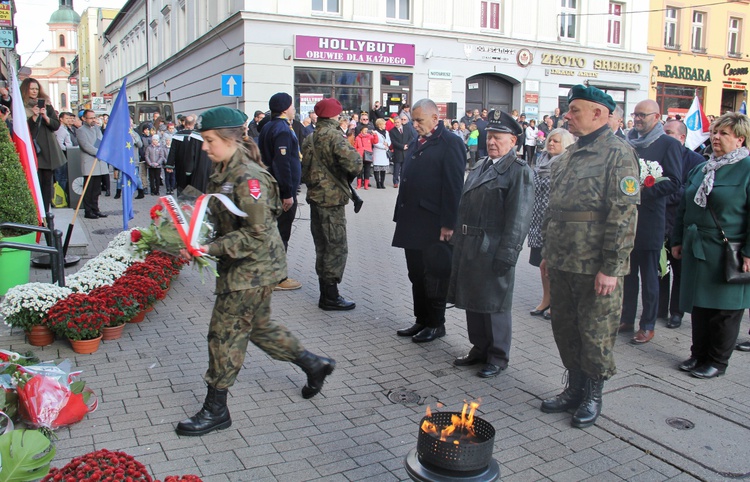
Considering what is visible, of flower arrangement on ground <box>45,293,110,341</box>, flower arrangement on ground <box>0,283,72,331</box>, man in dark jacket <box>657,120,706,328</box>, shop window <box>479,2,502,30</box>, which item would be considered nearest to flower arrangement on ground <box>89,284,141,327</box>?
flower arrangement on ground <box>45,293,110,341</box>

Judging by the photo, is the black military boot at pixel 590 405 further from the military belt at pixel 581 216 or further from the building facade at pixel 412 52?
the building facade at pixel 412 52

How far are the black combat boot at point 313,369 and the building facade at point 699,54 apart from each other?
100ft

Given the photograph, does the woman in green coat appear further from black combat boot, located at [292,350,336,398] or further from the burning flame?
the burning flame

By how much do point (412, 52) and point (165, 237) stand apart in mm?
22291

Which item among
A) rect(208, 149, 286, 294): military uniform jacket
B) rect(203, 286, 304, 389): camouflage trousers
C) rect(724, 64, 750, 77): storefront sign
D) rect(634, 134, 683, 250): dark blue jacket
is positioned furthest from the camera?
rect(724, 64, 750, 77): storefront sign

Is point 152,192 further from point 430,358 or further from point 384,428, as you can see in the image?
point 384,428

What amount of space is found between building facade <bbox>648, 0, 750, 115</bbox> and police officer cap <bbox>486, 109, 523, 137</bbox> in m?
29.0

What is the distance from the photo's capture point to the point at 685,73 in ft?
107

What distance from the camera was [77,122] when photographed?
14.7 metres

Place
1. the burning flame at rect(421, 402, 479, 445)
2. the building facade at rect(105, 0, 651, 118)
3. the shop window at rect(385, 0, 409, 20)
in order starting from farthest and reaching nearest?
the shop window at rect(385, 0, 409, 20) < the building facade at rect(105, 0, 651, 118) < the burning flame at rect(421, 402, 479, 445)

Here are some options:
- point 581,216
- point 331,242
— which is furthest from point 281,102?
point 581,216

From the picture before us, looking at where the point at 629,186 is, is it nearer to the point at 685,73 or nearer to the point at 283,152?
the point at 283,152

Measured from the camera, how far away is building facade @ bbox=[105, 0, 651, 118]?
22.7 m

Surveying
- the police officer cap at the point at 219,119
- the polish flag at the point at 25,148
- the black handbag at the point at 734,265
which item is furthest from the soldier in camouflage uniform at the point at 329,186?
the black handbag at the point at 734,265
